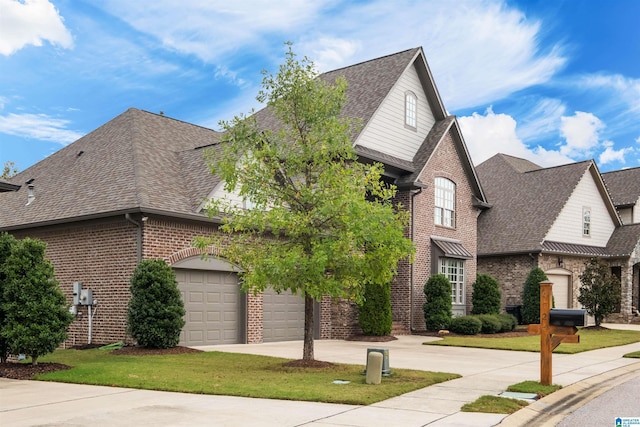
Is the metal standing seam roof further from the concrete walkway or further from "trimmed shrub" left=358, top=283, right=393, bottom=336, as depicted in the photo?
the concrete walkway

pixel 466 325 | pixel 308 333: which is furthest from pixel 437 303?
pixel 308 333

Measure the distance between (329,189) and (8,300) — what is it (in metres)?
7.07

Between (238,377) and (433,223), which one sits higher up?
(433,223)

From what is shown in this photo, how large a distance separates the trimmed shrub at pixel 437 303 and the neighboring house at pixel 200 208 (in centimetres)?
49

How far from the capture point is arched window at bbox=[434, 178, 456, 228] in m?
29.1

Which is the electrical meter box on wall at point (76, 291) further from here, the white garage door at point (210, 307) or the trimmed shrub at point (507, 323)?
the trimmed shrub at point (507, 323)

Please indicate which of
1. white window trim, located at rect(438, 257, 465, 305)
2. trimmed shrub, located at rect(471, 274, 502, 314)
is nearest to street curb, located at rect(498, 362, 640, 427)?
white window trim, located at rect(438, 257, 465, 305)

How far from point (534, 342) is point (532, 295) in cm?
920

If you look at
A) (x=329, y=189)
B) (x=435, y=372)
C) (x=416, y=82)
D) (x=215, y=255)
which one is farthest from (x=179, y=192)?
(x=416, y=82)

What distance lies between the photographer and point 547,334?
1224 centimetres

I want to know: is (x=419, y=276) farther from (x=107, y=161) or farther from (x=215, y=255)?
(x=107, y=161)

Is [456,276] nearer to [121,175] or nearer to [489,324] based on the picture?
[489,324]

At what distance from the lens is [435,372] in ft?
47.3

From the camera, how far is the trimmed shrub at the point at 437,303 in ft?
87.7
